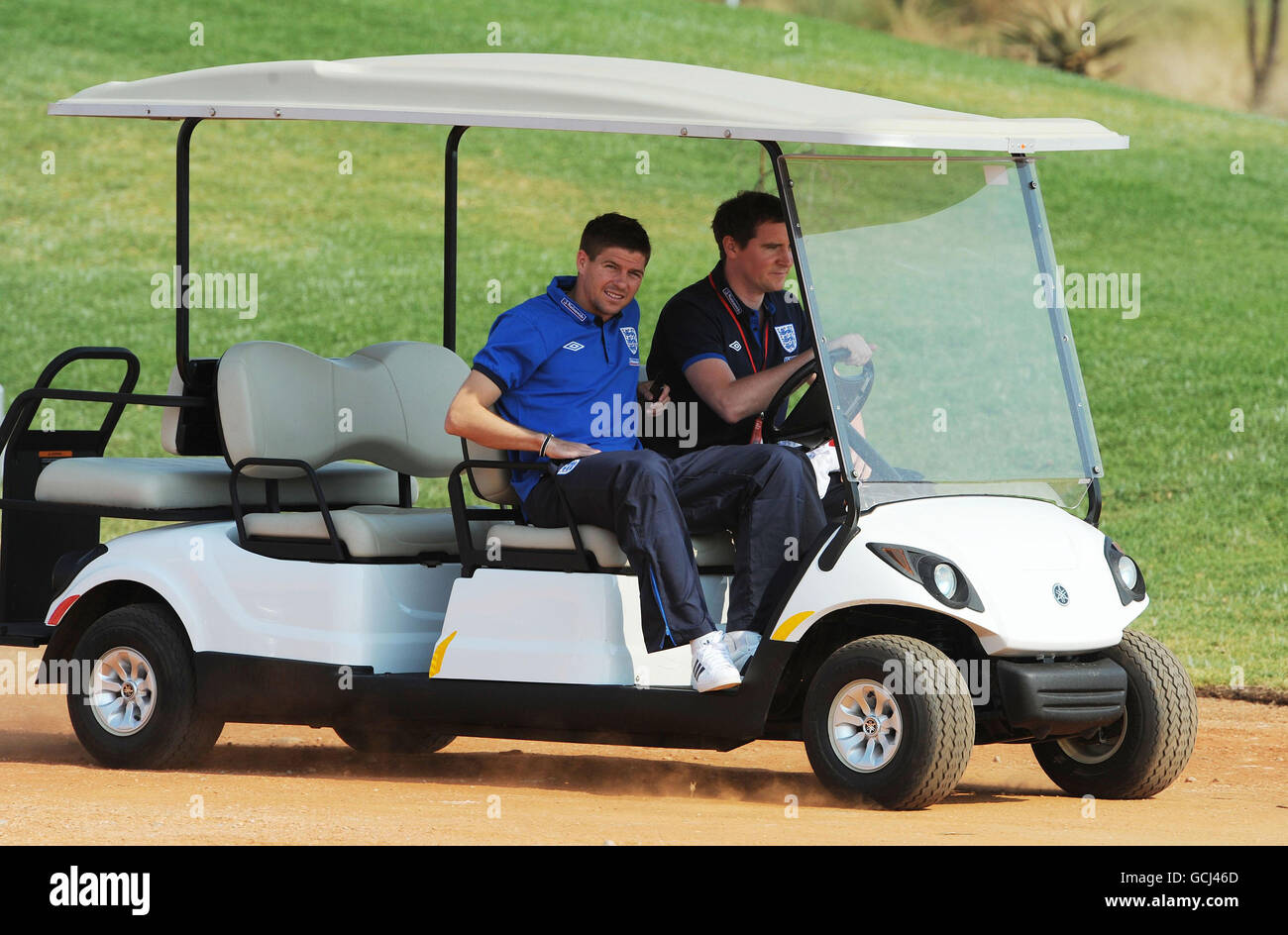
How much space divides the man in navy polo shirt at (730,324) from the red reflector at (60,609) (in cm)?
203

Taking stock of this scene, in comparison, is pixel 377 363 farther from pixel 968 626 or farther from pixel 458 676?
pixel 968 626

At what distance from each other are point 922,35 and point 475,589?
32558mm

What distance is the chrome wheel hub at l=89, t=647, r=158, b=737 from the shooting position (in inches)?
267

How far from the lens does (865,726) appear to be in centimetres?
582

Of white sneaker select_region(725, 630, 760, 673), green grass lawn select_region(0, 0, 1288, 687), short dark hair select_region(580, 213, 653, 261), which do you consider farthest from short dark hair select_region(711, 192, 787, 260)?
green grass lawn select_region(0, 0, 1288, 687)

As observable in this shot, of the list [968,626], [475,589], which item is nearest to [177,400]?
[475,589]

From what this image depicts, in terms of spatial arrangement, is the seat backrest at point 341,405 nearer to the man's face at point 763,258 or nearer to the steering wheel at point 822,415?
the man's face at point 763,258

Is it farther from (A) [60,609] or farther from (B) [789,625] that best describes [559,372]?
(A) [60,609]

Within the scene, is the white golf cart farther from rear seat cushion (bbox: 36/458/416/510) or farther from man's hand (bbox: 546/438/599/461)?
man's hand (bbox: 546/438/599/461)

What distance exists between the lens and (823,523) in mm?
5992

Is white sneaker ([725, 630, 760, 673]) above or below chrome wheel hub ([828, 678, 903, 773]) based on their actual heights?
above

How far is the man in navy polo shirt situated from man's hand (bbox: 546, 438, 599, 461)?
438mm

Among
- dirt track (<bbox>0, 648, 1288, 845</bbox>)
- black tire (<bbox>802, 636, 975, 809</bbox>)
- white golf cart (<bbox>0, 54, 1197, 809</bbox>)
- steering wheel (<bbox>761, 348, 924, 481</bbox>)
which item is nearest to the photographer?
dirt track (<bbox>0, 648, 1288, 845</bbox>)

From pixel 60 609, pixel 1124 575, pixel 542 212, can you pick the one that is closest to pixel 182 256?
pixel 60 609
